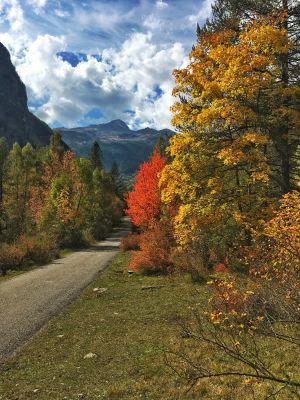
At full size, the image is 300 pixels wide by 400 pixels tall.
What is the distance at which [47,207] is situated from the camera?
42312mm

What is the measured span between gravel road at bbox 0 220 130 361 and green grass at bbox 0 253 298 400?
0.55 meters

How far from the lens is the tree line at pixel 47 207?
29.3 meters

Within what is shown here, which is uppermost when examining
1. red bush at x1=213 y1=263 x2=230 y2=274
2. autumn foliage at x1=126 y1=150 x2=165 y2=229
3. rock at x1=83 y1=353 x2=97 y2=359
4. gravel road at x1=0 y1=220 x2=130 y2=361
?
autumn foliage at x1=126 y1=150 x2=165 y2=229

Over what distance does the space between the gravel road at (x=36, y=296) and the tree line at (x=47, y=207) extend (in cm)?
279

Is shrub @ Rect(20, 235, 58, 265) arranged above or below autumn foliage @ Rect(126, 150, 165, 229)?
below

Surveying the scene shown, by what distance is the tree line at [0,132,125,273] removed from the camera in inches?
1153

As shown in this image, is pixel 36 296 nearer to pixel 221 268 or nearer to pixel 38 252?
pixel 221 268

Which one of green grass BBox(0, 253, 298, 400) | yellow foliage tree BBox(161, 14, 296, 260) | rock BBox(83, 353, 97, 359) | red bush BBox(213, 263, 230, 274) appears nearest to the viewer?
green grass BBox(0, 253, 298, 400)

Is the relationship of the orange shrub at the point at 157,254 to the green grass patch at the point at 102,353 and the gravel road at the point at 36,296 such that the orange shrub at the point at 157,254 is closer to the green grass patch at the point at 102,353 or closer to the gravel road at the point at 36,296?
the gravel road at the point at 36,296

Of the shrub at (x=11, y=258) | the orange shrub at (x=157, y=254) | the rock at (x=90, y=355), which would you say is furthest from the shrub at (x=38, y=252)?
the rock at (x=90, y=355)

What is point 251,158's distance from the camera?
1464cm

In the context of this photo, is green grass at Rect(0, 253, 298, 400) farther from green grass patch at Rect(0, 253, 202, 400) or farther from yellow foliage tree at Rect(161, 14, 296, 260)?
yellow foliage tree at Rect(161, 14, 296, 260)

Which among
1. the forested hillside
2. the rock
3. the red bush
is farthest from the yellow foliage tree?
the rock

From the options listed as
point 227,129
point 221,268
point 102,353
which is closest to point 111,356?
point 102,353
